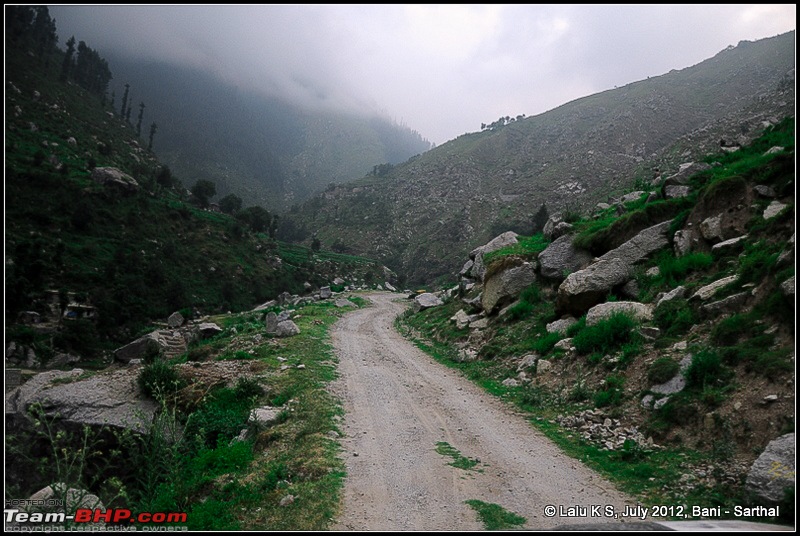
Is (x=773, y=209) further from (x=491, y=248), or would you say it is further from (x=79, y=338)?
(x=79, y=338)

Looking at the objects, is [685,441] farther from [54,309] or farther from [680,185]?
[54,309]

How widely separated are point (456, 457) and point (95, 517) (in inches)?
219

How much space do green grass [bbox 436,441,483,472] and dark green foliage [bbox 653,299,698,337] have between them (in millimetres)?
6195

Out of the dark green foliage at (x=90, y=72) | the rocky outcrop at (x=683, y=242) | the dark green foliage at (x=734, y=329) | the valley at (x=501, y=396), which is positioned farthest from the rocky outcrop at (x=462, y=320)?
the dark green foliage at (x=90, y=72)

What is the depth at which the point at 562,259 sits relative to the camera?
54.4 ft

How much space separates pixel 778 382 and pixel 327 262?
255ft

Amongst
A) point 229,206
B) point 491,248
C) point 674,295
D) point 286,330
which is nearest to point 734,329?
point 674,295

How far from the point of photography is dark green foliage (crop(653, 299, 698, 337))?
934 centimetres

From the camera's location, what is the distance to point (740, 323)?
308 inches

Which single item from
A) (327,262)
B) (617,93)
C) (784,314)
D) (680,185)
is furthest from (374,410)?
(617,93)

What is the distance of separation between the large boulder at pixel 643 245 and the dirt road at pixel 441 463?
715 centimetres

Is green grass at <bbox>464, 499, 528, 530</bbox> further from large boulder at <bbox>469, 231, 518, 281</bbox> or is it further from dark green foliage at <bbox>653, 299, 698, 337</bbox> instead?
large boulder at <bbox>469, 231, 518, 281</bbox>

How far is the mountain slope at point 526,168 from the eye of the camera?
82562 mm

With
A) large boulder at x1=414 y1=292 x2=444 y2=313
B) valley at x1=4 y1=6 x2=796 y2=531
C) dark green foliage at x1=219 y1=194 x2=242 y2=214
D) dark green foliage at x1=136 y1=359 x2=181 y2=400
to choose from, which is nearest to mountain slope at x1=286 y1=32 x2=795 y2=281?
dark green foliage at x1=219 y1=194 x2=242 y2=214
